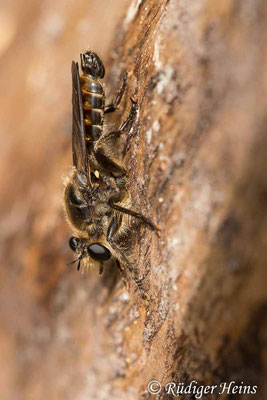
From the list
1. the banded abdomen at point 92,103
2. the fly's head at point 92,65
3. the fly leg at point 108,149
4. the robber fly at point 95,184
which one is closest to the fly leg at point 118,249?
the robber fly at point 95,184

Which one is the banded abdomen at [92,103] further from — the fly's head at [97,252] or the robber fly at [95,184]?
the fly's head at [97,252]

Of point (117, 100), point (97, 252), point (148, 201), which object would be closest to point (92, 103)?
point (117, 100)

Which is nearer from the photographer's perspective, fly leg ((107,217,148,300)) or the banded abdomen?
fly leg ((107,217,148,300))

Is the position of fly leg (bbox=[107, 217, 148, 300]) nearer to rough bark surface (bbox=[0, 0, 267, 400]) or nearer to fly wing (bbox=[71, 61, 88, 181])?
rough bark surface (bbox=[0, 0, 267, 400])

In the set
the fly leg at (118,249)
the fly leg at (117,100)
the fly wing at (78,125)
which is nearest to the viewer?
the fly leg at (118,249)

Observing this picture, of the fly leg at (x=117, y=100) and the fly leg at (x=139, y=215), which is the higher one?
the fly leg at (x=117, y=100)

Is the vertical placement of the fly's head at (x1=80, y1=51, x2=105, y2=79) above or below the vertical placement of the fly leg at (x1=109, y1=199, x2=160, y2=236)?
above

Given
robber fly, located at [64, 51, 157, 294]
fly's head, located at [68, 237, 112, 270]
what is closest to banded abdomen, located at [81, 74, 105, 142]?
robber fly, located at [64, 51, 157, 294]

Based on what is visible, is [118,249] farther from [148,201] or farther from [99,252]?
[148,201]

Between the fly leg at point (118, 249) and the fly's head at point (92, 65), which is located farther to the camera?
the fly's head at point (92, 65)
